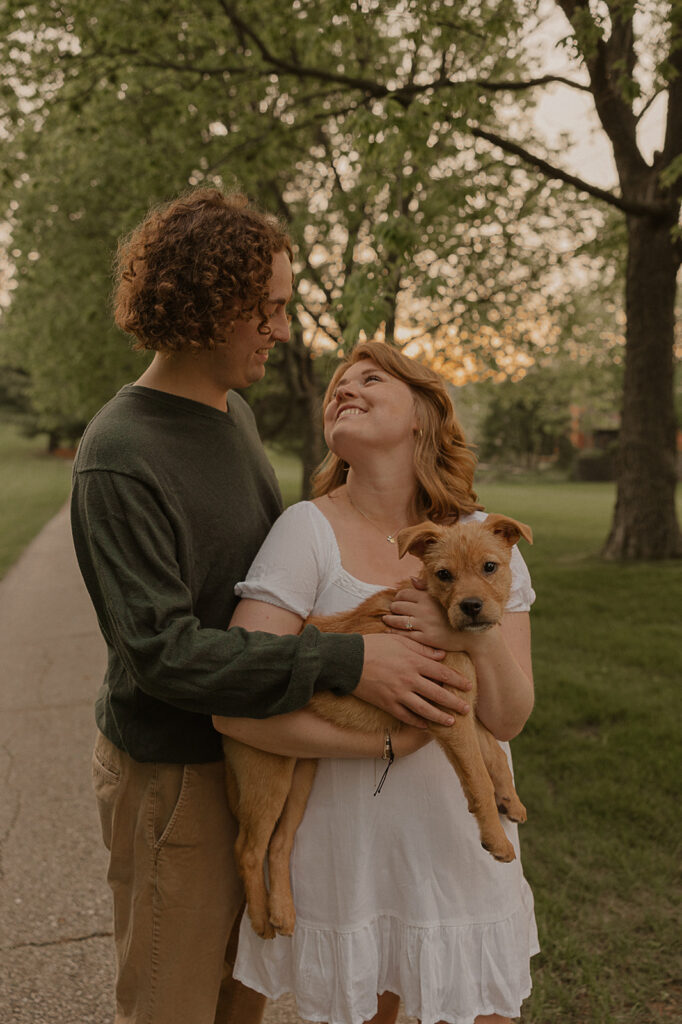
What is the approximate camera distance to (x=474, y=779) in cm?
232

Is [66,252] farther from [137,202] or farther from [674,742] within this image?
[674,742]

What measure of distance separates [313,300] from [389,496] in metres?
17.1

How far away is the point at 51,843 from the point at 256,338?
4.09 m

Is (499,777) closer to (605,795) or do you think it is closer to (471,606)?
(471,606)

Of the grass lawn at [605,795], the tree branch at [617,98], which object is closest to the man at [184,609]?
the grass lawn at [605,795]

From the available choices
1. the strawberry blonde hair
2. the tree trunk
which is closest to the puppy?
the strawberry blonde hair

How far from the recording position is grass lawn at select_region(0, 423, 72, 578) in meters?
19.5

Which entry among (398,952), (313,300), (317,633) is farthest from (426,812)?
(313,300)

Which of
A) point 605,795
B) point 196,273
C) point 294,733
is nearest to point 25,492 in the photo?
point 605,795

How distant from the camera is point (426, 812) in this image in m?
2.40

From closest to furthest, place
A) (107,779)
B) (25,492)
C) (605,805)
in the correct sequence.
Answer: (107,779)
(605,805)
(25,492)

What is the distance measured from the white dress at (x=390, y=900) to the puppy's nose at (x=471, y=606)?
42 cm

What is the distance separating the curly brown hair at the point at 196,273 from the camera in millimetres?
2369

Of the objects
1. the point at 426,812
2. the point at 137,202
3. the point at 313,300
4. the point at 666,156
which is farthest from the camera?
the point at 313,300
